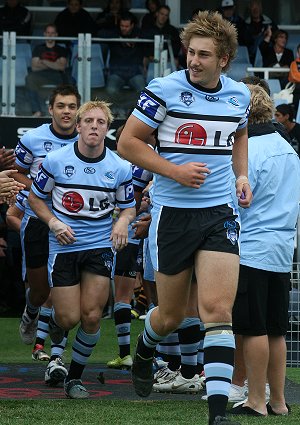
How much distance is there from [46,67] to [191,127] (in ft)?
29.6

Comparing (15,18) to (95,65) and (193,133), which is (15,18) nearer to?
(95,65)

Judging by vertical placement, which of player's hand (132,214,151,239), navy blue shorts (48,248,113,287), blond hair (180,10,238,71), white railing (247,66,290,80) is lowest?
white railing (247,66,290,80)

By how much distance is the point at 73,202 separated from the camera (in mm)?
7918

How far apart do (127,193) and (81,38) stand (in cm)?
698

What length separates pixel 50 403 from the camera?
7266 millimetres

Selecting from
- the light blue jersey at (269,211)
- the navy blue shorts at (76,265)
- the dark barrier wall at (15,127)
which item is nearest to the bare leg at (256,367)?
the light blue jersey at (269,211)

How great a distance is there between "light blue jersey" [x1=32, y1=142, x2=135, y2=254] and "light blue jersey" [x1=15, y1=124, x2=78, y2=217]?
1.56m

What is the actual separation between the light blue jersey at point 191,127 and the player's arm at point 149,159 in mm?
73

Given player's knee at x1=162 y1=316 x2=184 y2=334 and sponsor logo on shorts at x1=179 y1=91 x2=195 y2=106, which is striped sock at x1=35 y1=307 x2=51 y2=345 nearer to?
player's knee at x1=162 y1=316 x2=184 y2=334

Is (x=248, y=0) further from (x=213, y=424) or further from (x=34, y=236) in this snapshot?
(x=213, y=424)

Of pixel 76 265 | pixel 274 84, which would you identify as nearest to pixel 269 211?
pixel 76 265

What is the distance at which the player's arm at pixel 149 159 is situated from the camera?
595cm

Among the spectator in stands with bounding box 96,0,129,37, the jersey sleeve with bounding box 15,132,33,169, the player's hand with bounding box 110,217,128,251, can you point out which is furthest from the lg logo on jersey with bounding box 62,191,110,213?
the spectator in stands with bounding box 96,0,129,37

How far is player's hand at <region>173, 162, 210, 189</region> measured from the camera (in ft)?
19.5
